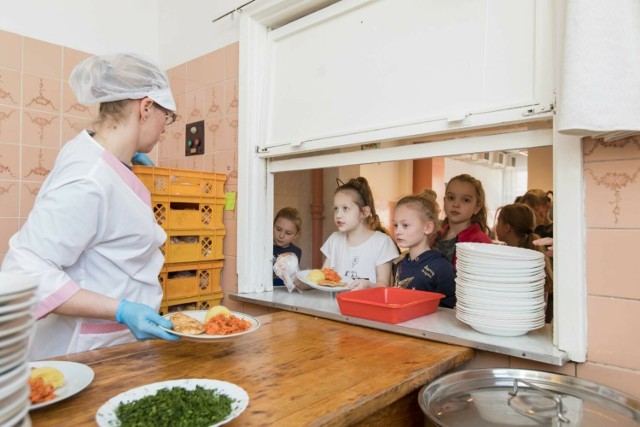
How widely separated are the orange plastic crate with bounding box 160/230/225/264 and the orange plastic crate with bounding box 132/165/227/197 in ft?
0.63

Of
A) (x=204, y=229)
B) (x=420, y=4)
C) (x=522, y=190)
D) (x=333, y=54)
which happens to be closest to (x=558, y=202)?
(x=420, y=4)

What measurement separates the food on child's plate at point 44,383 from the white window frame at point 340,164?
3.85 feet

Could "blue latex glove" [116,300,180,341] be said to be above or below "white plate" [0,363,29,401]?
below

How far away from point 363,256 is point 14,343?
1.82 meters

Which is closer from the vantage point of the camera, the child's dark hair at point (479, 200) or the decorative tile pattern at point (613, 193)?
the decorative tile pattern at point (613, 193)

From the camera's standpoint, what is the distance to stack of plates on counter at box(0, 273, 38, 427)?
0.54 metres

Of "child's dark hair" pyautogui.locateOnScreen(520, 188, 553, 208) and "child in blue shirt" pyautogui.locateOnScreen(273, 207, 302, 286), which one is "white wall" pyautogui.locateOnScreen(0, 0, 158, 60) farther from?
"child's dark hair" pyautogui.locateOnScreen(520, 188, 553, 208)

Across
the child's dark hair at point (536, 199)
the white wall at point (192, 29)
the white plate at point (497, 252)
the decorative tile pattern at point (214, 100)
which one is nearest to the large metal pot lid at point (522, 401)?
the white plate at point (497, 252)

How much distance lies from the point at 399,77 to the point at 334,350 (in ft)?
3.25

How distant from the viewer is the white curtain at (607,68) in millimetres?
1024

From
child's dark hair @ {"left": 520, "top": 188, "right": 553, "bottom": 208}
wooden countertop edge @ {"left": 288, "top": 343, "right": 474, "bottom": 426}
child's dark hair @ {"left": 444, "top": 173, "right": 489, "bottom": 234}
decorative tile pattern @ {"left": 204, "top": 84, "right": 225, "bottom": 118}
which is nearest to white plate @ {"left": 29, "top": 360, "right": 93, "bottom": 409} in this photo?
wooden countertop edge @ {"left": 288, "top": 343, "right": 474, "bottom": 426}

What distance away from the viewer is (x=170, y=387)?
0.96 meters

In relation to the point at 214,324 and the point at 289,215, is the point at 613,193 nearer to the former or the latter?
the point at 214,324

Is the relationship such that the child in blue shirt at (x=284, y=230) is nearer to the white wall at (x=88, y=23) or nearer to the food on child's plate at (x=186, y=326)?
the white wall at (x=88, y=23)
